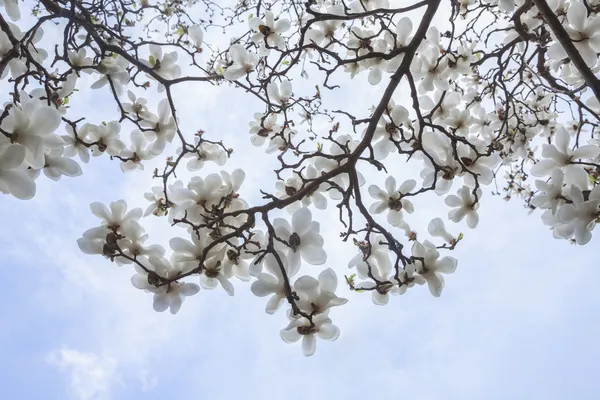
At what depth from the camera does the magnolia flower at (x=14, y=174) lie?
1062 mm

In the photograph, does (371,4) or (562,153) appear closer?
(562,153)

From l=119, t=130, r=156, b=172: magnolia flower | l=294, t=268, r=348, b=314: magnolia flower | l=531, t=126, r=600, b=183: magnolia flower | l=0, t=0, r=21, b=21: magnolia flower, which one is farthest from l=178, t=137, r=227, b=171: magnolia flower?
l=531, t=126, r=600, b=183: magnolia flower

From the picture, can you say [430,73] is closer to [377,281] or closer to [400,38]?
[400,38]

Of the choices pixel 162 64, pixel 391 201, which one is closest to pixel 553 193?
pixel 391 201

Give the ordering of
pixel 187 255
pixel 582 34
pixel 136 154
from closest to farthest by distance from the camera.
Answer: pixel 187 255, pixel 582 34, pixel 136 154

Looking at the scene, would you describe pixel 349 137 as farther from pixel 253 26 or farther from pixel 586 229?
pixel 586 229

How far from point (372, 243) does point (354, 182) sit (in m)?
A: 0.27

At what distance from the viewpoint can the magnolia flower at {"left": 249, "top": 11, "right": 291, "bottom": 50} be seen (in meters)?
2.24

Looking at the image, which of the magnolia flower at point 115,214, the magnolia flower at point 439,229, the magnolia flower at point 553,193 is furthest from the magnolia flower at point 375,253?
the magnolia flower at point 115,214

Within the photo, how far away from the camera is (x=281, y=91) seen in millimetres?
2357

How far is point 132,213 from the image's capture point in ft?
5.16

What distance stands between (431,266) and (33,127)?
1395 mm

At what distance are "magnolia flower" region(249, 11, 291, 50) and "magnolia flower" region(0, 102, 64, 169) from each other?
4.37ft

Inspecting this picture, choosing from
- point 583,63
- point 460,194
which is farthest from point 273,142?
point 583,63
